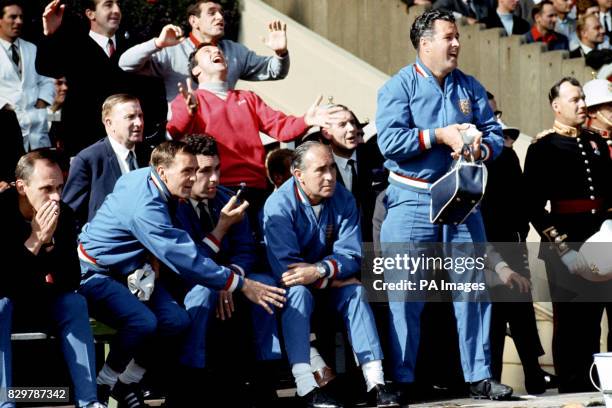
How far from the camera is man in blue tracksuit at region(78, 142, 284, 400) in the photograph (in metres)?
8.83

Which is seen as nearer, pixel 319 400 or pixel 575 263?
pixel 319 400

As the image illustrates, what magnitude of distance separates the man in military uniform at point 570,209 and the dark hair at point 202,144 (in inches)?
99.5

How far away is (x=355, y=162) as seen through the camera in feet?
35.3

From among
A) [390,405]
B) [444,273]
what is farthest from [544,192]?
[390,405]

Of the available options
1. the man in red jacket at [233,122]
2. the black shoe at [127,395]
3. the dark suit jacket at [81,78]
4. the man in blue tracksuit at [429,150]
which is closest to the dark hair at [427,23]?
the man in blue tracksuit at [429,150]

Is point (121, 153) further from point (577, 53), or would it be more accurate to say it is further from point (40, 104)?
point (577, 53)

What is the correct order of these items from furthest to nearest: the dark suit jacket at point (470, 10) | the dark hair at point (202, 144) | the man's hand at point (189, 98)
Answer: the dark suit jacket at point (470, 10) < the man's hand at point (189, 98) < the dark hair at point (202, 144)

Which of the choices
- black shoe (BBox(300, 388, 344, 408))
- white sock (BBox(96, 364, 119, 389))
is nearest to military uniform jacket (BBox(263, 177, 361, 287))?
black shoe (BBox(300, 388, 344, 408))

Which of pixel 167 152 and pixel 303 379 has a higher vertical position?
pixel 167 152

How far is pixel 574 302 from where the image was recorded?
34.6ft

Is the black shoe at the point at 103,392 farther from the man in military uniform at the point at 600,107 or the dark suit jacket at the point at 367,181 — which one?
the man in military uniform at the point at 600,107

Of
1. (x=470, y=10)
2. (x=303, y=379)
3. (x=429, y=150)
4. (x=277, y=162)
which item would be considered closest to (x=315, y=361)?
(x=303, y=379)

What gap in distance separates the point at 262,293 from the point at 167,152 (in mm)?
1009

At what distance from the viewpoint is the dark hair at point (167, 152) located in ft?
29.5
